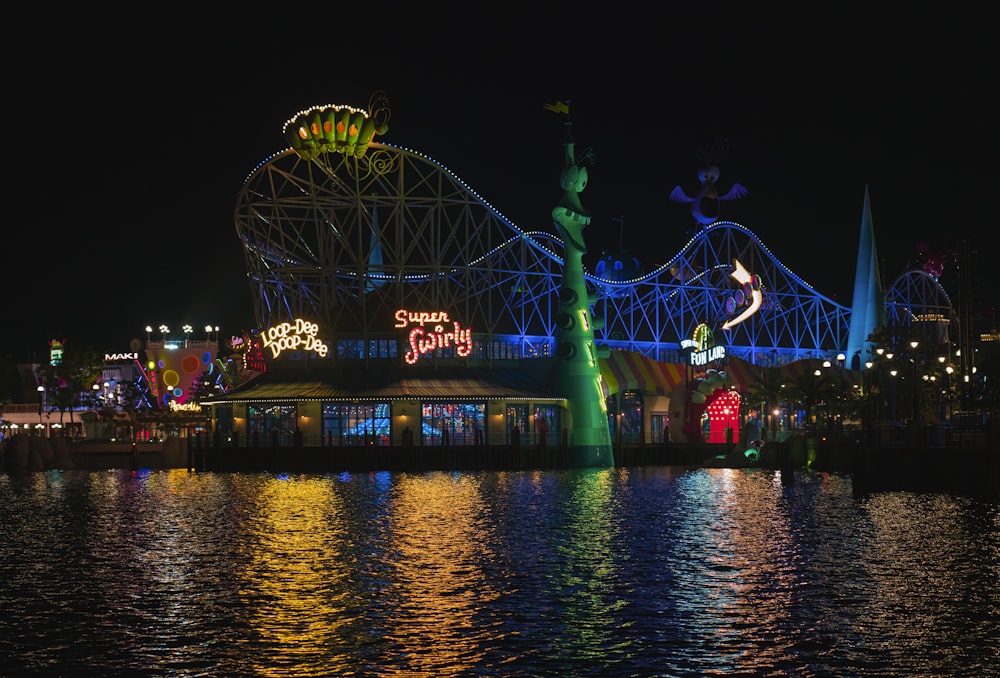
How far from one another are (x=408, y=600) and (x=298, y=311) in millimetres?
62351

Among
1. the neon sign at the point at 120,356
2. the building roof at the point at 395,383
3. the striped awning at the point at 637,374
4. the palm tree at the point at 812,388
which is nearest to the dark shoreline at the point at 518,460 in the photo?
the building roof at the point at 395,383

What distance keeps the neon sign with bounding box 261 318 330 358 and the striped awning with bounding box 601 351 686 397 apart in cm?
2129

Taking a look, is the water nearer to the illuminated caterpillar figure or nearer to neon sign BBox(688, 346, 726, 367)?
the illuminated caterpillar figure

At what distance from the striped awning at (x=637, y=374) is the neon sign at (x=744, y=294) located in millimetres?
7523

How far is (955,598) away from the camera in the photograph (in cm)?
3056

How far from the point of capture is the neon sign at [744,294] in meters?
112

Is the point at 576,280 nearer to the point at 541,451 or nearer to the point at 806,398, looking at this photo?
the point at 541,451

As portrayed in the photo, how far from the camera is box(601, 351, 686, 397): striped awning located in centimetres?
10006

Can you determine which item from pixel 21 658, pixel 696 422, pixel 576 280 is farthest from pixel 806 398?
pixel 21 658

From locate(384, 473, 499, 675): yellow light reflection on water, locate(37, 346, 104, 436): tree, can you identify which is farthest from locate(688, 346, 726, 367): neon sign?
locate(37, 346, 104, 436): tree

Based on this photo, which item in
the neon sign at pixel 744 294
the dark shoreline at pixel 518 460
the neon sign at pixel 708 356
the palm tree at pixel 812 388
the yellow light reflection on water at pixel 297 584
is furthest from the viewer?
the neon sign at pixel 744 294

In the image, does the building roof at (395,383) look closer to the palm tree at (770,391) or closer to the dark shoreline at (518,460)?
the dark shoreline at (518,460)

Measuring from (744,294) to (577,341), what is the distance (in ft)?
95.1

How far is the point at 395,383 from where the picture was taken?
287 ft
